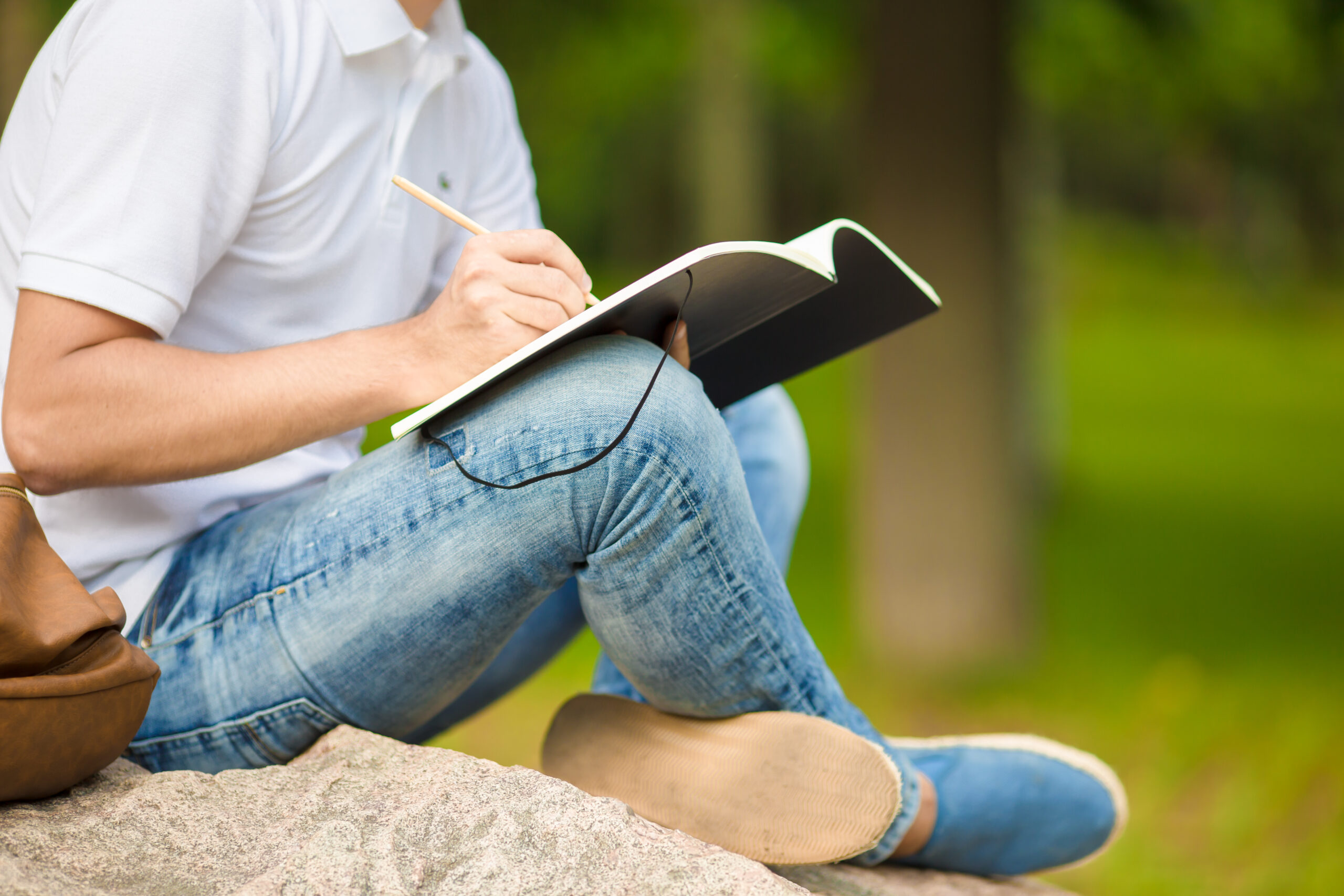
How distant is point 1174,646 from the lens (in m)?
4.79

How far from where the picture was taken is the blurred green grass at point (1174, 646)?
3.50m

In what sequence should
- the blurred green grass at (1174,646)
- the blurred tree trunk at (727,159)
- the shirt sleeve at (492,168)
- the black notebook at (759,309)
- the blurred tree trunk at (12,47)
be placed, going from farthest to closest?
the blurred tree trunk at (727,159) → the blurred tree trunk at (12,47) → the blurred green grass at (1174,646) → the shirt sleeve at (492,168) → the black notebook at (759,309)

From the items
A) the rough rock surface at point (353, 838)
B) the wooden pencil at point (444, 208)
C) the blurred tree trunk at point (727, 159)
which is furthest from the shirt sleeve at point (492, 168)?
the blurred tree trunk at point (727, 159)

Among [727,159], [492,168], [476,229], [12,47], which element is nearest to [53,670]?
[476,229]

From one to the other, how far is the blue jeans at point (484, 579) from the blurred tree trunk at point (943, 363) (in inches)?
115

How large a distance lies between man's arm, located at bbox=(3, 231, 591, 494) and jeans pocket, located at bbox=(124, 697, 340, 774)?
288mm

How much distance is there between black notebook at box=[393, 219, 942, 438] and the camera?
1308 millimetres

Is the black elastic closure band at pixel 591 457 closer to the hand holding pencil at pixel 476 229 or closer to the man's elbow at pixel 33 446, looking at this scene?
the hand holding pencil at pixel 476 229

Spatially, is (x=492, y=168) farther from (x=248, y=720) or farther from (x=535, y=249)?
(x=248, y=720)

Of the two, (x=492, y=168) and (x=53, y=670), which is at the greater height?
(x=492, y=168)

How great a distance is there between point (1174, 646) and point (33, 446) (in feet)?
14.3

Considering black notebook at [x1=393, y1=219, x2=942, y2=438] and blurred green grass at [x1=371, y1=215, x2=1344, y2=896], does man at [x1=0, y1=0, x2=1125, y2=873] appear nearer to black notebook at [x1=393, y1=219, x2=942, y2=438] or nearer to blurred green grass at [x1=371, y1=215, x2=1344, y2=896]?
black notebook at [x1=393, y1=219, x2=942, y2=438]

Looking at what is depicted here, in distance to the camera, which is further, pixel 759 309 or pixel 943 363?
pixel 943 363

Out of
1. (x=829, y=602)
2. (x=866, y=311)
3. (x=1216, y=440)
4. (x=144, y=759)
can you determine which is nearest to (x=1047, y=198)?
(x=1216, y=440)
